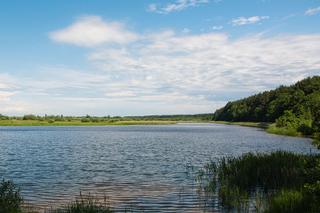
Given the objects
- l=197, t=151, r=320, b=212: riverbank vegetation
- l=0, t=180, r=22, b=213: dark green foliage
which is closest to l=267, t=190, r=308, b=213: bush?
l=197, t=151, r=320, b=212: riverbank vegetation

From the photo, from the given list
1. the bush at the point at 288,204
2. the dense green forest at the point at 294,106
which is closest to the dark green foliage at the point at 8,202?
the bush at the point at 288,204

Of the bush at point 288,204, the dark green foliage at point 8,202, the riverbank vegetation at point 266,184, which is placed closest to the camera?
the dark green foliage at point 8,202

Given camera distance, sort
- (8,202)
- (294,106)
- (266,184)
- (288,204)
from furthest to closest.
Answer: (294,106) < (266,184) < (288,204) < (8,202)

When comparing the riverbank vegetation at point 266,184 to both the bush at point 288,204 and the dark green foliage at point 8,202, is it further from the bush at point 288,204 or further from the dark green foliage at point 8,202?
the dark green foliage at point 8,202

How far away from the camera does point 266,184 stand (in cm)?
2495

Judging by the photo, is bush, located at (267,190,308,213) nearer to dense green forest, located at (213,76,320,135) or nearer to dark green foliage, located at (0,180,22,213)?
dense green forest, located at (213,76,320,135)

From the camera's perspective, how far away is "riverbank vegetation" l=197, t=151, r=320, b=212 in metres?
16.6

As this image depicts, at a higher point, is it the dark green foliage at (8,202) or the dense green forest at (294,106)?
the dense green forest at (294,106)

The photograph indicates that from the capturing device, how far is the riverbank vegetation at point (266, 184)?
655 inches

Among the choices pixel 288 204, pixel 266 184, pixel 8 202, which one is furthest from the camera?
pixel 266 184

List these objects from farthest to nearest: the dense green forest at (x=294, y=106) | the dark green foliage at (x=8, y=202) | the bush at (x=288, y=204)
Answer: the dense green forest at (x=294, y=106), the bush at (x=288, y=204), the dark green foliage at (x=8, y=202)

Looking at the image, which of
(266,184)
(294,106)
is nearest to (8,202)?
(266,184)

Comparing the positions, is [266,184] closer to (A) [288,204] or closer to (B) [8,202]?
(A) [288,204]

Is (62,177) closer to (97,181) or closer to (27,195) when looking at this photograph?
(97,181)
